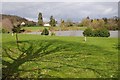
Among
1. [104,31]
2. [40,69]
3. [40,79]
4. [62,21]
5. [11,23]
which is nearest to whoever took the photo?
[40,79]

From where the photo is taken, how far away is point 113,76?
1049 cm

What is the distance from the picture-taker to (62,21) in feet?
229

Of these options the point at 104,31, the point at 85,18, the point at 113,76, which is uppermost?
the point at 85,18

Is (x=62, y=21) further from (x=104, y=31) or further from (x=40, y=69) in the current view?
(x=40, y=69)

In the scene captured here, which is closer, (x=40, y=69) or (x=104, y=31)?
(x=40, y=69)

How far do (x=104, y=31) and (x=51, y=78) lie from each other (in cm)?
3361

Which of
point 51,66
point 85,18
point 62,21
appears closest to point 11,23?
point 62,21

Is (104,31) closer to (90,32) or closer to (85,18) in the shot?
(90,32)

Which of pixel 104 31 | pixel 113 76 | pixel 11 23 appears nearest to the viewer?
pixel 113 76

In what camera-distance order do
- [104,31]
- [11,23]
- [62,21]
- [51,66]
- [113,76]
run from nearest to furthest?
[113,76] → [51,66] → [104,31] → [11,23] → [62,21]

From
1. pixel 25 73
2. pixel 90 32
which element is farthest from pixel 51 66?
pixel 90 32

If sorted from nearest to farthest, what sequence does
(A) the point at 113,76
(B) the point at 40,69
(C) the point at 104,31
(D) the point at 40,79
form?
1. (D) the point at 40,79
2. (A) the point at 113,76
3. (B) the point at 40,69
4. (C) the point at 104,31

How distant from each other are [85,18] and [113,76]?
202ft

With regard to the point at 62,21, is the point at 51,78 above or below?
below
